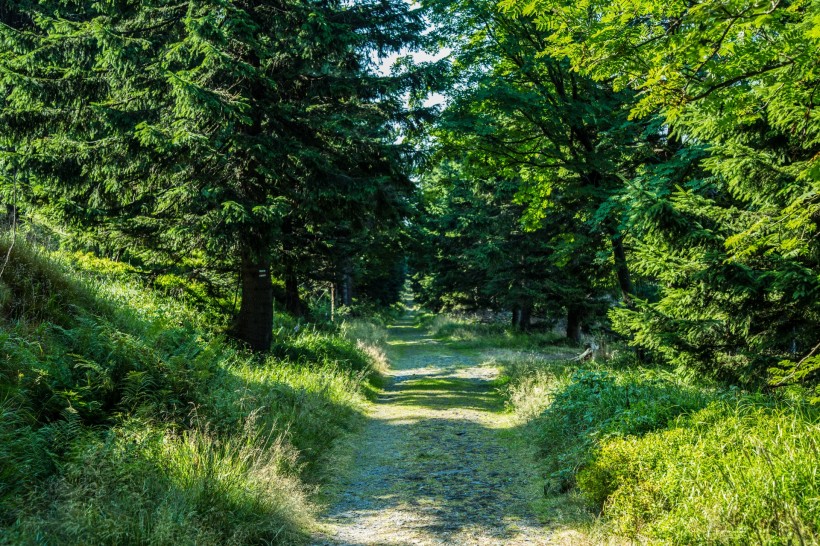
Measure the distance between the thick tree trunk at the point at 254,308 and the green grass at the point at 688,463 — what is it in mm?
6903

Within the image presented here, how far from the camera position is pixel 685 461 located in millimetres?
4742

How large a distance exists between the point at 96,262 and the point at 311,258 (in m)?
6.49

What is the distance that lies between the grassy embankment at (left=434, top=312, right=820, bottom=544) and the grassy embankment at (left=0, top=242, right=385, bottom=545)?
3131 millimetres

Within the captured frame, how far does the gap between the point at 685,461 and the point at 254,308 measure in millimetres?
9708

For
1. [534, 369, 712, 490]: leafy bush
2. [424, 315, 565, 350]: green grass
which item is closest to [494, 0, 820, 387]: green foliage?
[534, 369, 712, 490]: leafy bush

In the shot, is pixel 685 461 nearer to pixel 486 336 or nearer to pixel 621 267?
pixel 621 267

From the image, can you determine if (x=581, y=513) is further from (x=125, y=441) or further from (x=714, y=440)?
(x=125, y=441)

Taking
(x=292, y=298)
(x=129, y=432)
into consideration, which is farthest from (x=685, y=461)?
(x=292, y=298)

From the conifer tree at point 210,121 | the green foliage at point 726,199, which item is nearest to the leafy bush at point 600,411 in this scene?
the green foliage at point 726,199

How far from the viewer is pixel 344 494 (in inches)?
260

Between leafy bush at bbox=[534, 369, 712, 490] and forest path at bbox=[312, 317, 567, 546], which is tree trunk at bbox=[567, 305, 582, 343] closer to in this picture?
forest path at bbox=[312, 317, 567, 546]

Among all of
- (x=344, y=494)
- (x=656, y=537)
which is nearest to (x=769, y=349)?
(x=656, y=537)

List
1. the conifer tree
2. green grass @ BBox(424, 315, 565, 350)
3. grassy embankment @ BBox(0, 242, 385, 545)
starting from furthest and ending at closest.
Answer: green grass @ BBox(424, 315, 565, 350) → the conifer tree → grassy embankment @ BBox(0, 242, 385, 545)

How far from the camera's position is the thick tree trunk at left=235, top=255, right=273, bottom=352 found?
1217 cm
